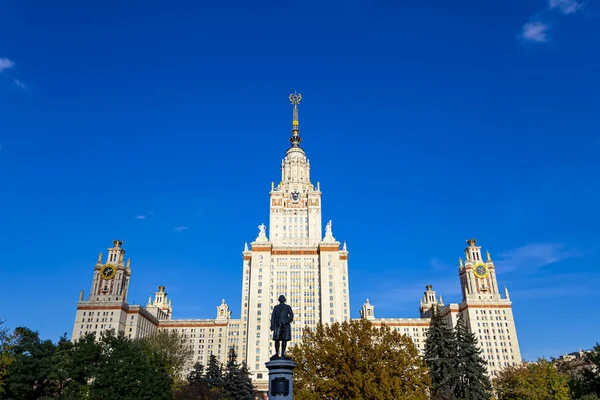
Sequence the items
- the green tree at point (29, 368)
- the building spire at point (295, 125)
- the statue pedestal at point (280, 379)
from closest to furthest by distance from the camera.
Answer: the statue pedestal at point (280, 379), the green tree at point (29, 368), the building spire at point (295, 125)

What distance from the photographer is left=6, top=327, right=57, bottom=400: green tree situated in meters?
44.2

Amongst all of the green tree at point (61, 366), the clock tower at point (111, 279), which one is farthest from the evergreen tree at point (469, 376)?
the clock tower at point (111, 279)

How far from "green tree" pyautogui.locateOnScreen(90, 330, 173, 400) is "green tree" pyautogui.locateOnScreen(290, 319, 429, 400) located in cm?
2179

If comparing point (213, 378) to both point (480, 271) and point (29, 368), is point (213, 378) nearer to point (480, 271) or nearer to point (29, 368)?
point (29, 368)

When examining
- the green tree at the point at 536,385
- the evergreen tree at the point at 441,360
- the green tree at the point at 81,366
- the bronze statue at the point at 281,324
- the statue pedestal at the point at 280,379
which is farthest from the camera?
the green tree at the point at 81,366

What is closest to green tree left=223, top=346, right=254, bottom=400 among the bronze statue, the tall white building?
the bronze statue

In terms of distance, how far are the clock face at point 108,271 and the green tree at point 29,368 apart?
71.1 metres

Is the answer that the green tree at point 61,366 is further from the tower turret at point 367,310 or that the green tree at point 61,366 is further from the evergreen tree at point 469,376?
the tower turret at point 367,310

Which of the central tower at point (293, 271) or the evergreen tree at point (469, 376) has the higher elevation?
the central tower at point (293, 271)

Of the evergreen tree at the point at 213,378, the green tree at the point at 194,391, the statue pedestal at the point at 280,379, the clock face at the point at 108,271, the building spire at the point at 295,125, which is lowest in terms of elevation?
the statue pedestal at the point at 280,379

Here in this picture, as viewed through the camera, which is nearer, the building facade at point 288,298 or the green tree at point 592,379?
the green tree at point 592,379

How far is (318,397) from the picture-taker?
32656 mm

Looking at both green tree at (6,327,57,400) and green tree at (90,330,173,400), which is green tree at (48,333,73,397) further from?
green tree at (90,330,173,400)

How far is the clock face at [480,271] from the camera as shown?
395ft
